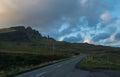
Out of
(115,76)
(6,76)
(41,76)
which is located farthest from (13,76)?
(115,76)

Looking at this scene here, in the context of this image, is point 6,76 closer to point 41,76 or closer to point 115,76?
point 41,76

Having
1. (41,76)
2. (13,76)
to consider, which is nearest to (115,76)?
(41,76)

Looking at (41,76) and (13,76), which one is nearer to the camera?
(41,76)

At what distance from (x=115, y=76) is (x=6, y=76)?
9070 millimetres

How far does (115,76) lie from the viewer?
2770 cm

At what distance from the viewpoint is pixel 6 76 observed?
86.5 ft

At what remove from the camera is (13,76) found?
27453mm

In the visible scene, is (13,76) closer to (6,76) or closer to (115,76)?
(6,76)

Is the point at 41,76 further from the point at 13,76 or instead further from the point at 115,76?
the point at 115,76

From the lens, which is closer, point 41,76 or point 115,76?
point 41,76

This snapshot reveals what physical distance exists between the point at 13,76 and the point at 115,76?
337 inches

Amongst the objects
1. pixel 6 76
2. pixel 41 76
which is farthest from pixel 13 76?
pixel 41 76

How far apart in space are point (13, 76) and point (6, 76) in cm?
116

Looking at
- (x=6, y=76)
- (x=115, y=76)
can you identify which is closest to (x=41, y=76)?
(x=6, y=76)
